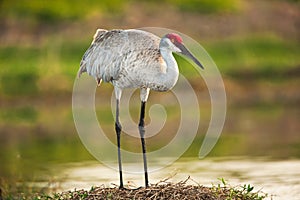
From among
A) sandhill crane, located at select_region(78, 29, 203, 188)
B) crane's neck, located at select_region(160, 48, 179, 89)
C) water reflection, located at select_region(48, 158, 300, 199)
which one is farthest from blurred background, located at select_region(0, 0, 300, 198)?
crane's neck, located at select_region(160, 48, 179, 89)

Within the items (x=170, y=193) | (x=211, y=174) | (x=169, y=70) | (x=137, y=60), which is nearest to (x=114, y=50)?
(x=137, y=60)

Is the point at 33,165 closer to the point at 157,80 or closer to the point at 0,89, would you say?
the point at 157,80

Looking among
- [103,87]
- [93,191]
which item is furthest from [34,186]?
[103,87]

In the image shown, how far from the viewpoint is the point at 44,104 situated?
2603 centimetres

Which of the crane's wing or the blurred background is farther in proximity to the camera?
the blurred background

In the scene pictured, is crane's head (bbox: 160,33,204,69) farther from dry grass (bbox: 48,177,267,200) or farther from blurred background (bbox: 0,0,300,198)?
blurred background (bbox: 0,0,300,198)

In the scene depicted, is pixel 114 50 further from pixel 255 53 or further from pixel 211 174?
pixel 255 53

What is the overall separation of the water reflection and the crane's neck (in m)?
1.56

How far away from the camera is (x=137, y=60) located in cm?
1099

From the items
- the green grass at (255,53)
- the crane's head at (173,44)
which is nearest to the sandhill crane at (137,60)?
the crane's head at (173,44)

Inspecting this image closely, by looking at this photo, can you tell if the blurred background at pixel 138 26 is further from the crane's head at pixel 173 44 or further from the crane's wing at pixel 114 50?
the crane's head at pixel 173 44

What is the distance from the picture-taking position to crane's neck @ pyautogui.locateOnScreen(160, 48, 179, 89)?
1073 cm

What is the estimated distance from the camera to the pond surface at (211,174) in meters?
12.3

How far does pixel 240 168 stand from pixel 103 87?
12.3 metres
